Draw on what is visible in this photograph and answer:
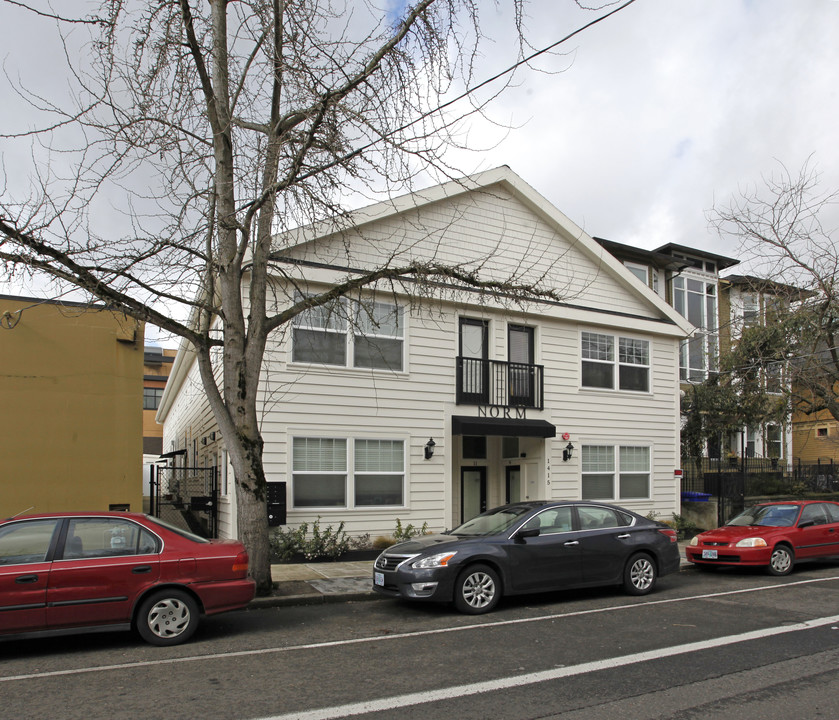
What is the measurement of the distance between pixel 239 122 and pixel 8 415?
6342 mm

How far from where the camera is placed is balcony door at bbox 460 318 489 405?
15305 mm

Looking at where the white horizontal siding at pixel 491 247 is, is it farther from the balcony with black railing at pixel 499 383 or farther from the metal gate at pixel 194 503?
the metal gate at pixel 194 503

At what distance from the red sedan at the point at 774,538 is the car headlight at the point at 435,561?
596cm

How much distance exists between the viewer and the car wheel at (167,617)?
283 inches

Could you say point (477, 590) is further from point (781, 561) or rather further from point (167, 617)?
point (781, 561)

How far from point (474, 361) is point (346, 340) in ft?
9.77

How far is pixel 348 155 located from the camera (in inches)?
367

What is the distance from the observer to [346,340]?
46.2ft

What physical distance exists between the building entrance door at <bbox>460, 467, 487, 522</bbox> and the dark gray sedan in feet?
19.9

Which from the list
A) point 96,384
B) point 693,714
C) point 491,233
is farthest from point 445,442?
point 693,714

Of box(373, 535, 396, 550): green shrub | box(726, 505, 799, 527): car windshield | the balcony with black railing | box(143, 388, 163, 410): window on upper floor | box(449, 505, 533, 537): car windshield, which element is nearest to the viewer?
box(449, 505, 533, 537): car windshield

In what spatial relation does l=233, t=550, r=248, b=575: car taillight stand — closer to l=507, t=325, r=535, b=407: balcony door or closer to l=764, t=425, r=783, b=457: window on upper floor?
l=507, t=325, r=535, b=407: balcony door

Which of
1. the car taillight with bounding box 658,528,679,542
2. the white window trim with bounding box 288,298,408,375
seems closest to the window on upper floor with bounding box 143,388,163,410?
the white window trim with bounding box 288,298,408,375

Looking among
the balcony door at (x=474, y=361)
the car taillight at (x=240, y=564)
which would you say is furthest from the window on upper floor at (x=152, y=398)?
the car taillight at (x=240, y=564)
